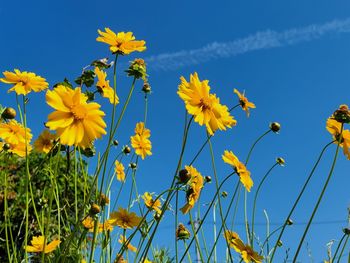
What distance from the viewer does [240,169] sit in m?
1.65

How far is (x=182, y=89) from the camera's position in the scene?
52.9 inches

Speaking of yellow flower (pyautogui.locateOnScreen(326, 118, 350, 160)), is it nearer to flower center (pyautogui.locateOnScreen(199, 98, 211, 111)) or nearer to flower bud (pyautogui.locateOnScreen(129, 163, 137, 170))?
flower center (pyautogui.locateOnScreen(199, 98, 211, 111))

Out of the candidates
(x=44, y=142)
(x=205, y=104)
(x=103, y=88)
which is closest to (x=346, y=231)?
(x=205, y=104)

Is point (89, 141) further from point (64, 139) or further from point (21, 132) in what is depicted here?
point (21, 132)

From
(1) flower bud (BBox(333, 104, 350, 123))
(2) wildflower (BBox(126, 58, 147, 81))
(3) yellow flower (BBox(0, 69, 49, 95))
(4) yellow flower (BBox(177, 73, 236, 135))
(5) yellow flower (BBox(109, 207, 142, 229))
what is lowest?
(5) yellow flower (BBox(109, 207, 142, 229))

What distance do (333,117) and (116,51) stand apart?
0.68 meters

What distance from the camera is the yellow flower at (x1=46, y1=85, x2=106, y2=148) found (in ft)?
3.65

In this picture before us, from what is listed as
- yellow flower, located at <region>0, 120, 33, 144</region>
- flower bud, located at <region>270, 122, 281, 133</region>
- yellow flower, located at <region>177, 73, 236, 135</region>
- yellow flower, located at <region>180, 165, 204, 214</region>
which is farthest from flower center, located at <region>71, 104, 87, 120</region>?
flower bud, located at <region>270, 122, 281, 133</region>

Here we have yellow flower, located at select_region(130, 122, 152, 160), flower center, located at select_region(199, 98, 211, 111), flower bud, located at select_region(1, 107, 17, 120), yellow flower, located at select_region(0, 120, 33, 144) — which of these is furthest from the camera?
yellow flower, located at select_region(130, 122, 152, 160)

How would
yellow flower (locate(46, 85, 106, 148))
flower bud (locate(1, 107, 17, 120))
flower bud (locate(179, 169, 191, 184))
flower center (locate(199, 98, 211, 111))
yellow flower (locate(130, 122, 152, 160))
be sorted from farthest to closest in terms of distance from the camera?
1. yellow flower (locate(130, 122, 152, 160))
2. flower bud (locate(1, 107, 17, 120))
3. flower center (locate(199, 98, 211, 111))
4. flower bud (locate(179, 169, 191, 184))
5. yellow flower (locate(46, 85, 106, 148))

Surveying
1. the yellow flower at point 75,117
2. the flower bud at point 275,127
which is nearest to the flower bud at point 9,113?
the yellow flower at point 75,117

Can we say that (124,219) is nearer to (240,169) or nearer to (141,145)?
(240,169)

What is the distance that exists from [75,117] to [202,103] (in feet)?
1.25

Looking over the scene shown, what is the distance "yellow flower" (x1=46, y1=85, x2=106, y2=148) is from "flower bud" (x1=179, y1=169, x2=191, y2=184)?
0.24m
